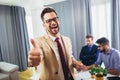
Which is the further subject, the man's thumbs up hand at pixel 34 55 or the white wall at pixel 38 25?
the white wall at pixel 38 25

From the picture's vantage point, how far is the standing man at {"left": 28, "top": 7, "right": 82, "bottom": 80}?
3.54 feet

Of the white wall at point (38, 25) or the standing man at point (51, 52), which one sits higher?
the white wall at point (38, 25)

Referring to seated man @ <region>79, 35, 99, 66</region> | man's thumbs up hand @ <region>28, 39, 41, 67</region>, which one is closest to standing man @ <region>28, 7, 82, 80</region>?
man's thumbs up hand @ <region>28, 39, 41, 67</region>

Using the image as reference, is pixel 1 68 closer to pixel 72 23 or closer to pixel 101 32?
pixel 72 23

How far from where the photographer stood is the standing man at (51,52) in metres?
1.08

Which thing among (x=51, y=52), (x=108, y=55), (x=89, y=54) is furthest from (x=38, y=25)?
(x=89, y=54)

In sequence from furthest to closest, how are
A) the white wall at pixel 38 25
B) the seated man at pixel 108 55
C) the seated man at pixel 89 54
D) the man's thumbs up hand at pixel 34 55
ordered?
the seated man at pixel 89 54, the seated man at pixel 108 55, the white wall at pixel 38 25, the man's thumbs up hand at pixel 34 55

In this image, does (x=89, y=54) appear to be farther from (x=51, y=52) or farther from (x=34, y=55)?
(x=34, y=55)

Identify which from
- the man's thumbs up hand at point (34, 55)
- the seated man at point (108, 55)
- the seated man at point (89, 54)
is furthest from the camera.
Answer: the seated man at point (89, 54)

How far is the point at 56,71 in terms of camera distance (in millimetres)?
1139

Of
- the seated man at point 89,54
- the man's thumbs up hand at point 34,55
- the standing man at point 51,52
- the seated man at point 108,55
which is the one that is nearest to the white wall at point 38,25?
the standing man at point 51,52

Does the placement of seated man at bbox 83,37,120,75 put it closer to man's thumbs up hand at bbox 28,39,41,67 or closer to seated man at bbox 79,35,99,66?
seated man at bbox 79,35,99,66

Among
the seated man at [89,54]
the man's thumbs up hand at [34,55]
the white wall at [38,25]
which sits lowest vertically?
the seated man at [89,54]

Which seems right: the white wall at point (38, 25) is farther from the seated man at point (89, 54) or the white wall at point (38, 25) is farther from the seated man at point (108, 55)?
the seated man at point (89, 54)
